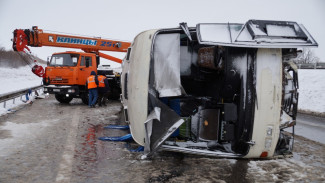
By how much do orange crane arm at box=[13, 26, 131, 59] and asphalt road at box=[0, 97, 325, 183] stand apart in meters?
6.59

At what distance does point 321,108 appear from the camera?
1209cm

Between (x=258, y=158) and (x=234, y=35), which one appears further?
(x=258, y=158)

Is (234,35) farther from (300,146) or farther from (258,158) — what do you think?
(300,146)

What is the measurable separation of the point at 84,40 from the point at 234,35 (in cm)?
1016

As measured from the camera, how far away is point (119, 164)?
3.99 metres

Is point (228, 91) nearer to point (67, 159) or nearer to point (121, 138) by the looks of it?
point (121, 138)

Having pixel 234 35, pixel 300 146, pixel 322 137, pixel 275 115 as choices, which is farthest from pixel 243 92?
pixel 322 137

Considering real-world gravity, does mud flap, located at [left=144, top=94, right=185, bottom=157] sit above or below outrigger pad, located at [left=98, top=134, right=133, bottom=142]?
above

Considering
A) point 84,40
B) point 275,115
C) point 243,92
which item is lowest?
point 275,115

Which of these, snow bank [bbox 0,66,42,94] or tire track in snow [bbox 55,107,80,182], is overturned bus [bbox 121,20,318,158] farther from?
snow bank [bbox 0,66,42,94]

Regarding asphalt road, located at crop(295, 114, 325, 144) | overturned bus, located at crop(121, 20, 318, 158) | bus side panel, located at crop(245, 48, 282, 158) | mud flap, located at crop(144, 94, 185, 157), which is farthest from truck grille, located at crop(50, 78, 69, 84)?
bus side panel, located at crop(245, 48, 282, 158)

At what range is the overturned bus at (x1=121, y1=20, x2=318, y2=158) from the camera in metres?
3.72

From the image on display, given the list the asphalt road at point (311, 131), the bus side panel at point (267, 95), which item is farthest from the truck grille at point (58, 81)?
the bus side panel at point (267, 95)

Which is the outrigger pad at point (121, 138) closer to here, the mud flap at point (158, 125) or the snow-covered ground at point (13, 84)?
the mud flap at point (158, 125)
